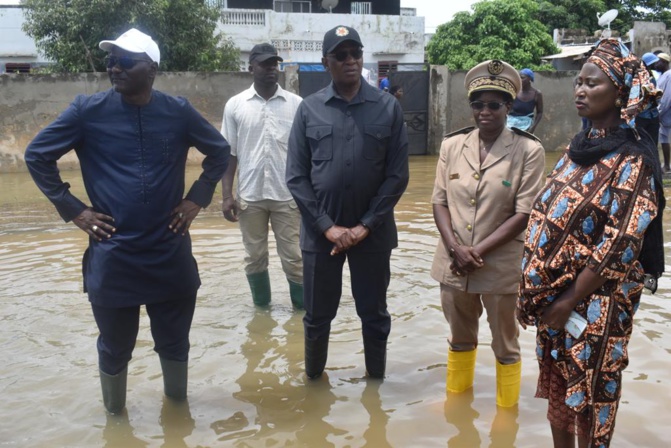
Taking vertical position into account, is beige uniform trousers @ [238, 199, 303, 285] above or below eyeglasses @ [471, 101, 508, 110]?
below

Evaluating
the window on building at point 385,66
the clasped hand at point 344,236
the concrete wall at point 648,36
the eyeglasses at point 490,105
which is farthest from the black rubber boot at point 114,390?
the window on building at point 385,66

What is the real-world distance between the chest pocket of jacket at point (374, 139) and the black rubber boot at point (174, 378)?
1599mm

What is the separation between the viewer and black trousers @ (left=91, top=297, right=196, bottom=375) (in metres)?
3.72

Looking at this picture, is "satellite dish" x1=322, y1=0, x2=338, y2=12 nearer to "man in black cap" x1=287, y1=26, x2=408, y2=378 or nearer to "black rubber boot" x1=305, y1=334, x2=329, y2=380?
"man in black cap" x1=287, y1=26, x2=408, y2=378

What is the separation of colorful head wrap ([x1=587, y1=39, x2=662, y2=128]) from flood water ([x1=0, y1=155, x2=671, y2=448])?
181 centimetres

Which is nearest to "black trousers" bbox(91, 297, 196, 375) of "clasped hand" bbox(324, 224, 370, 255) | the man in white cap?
the man in white cap

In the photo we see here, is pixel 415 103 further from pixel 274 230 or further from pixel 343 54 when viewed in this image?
pixel 343 54

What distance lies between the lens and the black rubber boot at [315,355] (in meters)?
4.26

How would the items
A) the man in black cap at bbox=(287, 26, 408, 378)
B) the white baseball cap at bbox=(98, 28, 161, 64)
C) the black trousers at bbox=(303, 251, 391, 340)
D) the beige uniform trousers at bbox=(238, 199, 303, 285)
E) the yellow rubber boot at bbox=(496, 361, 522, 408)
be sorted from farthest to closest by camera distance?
the beige uniform trousers at bbox=(238, 199, 303, 285)
the black trousers at bbox=(303, 251, 391, 340)
the man in black cap at bbox=(287, 26, 408, 378)
the yellow rubber boot at bbox=(496, 361, 522, 408)
the white baseball cap at bbox=(98, 28, 161, 64)

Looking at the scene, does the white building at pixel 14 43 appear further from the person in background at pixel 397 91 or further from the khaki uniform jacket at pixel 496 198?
the khaki uniform jacket at pixel 496 198

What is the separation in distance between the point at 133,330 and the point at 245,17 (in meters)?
26.0

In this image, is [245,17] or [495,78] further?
[245,17]

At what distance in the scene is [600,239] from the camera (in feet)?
8.88

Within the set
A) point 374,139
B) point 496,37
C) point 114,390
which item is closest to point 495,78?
point 374,139
